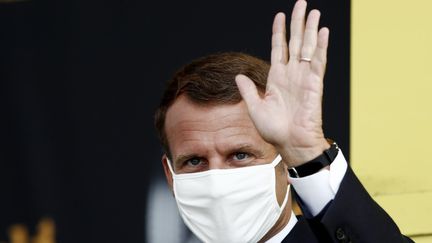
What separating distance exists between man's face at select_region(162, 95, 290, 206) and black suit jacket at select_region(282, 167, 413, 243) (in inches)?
19.0

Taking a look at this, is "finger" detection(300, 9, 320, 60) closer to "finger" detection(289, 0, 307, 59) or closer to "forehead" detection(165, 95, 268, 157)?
"finger" detection(289, 0, 307, 59)

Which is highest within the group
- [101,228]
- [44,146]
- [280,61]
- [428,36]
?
[280,61]

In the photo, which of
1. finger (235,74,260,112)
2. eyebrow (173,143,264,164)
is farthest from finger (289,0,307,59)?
eyebrow (173,143,264,164)

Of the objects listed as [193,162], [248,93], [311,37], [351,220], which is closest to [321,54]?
[311,37]

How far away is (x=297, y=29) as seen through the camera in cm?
231

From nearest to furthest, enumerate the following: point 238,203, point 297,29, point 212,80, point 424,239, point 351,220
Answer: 1. point 351,220
2. point 297,29
3. point 238,203
4. point 212,80
5. point 424,239

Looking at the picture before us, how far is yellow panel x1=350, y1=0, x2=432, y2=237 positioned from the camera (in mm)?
3342

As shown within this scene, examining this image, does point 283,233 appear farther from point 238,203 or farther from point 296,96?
point 296,96

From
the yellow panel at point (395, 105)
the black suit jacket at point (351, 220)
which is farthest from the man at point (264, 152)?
the yellow panel at point (395, 105)

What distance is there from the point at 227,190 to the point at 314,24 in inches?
22.3

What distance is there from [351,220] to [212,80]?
73 centimetres

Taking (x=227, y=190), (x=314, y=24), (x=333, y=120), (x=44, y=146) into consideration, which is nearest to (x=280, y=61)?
(x=314, y=24)

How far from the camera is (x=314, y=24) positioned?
90.0 inches

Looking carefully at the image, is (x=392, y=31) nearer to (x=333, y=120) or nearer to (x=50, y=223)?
(x=333, y=120)
